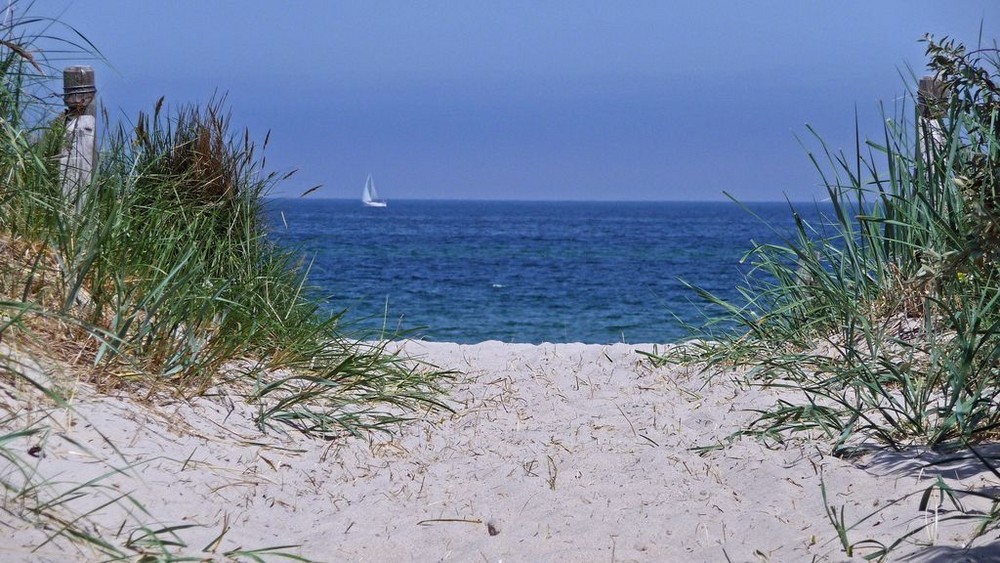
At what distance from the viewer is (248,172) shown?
4793 mm

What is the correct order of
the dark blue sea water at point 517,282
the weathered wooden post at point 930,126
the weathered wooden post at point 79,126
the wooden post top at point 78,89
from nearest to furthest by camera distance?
→ the weathered wooden post at point 930,126 → the weathered wooden post at point 79,126 → the wooden post top at point 78,89 → the dark blue sea water at point 517,282

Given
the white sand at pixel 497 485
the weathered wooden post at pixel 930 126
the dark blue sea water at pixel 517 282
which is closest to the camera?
the white sand at pixel 497 485

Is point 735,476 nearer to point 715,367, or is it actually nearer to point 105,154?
point 715,367

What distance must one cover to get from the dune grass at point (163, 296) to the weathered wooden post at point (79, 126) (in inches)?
3.3

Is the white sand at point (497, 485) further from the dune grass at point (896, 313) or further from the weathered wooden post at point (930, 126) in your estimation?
the weathered wooden post at point (930, 126)

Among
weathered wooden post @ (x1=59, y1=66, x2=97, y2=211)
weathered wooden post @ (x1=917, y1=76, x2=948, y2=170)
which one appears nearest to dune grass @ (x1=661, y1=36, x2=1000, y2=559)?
weathered wooden post @ (x1=917, y1=76, x2=948, y2=170)

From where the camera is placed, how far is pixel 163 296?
11.9 ft

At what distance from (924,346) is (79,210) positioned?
12.6 feet

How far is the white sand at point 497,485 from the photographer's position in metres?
2.80

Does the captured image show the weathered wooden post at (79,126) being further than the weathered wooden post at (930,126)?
Yes

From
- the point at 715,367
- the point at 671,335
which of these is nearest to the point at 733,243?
the point at 671,335

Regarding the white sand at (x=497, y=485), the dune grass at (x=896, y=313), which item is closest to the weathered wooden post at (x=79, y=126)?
the white sand at (x=497, y=485)

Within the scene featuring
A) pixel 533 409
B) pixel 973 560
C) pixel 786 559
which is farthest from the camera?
pixel 533 409

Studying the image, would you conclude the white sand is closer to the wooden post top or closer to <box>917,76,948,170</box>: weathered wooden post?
<box>917,76,948,170</box>: weathered wooden post
